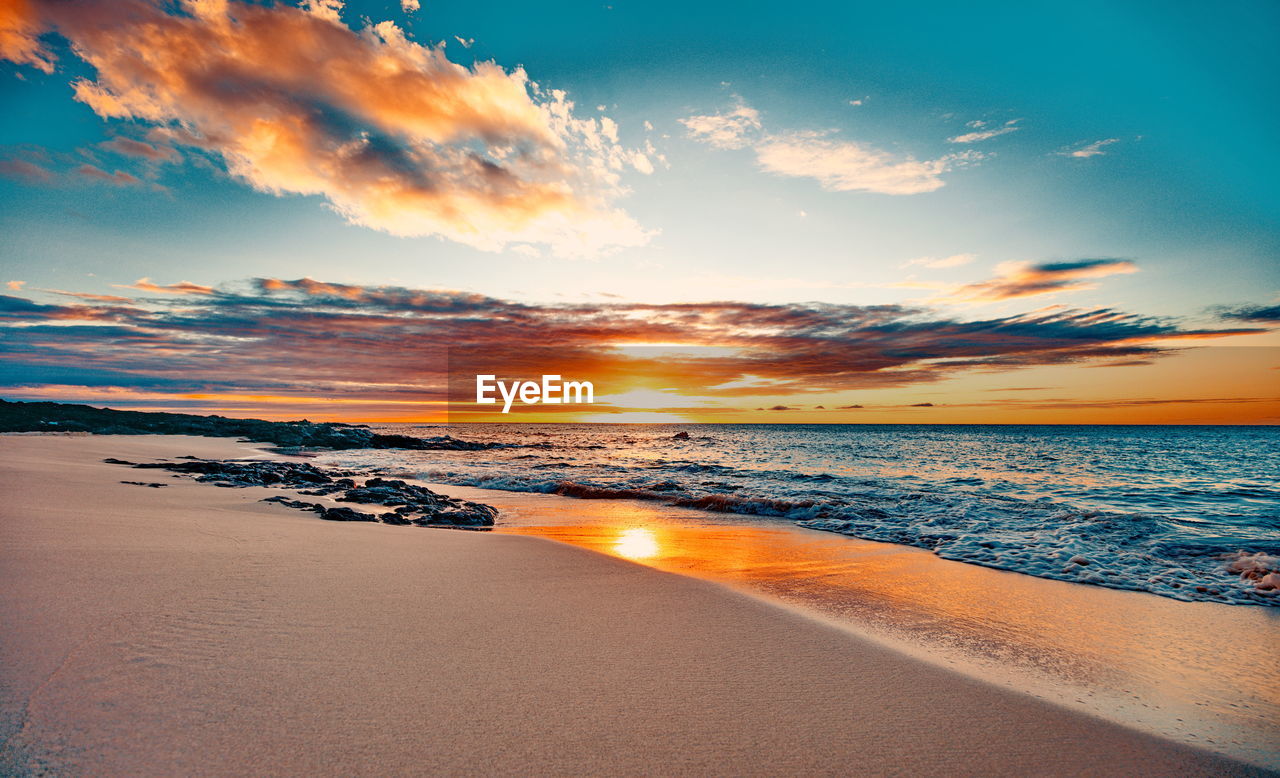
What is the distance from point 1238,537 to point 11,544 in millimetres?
19300

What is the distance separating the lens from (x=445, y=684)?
126 inches

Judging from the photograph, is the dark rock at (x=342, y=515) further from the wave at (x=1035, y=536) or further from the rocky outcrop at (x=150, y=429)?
the rocky outcrop at (x=150, y=429)

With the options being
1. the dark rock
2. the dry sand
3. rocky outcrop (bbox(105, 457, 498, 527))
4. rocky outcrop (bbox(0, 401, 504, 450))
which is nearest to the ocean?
rocky outcrop (bbox(105, 457, 498, 527))

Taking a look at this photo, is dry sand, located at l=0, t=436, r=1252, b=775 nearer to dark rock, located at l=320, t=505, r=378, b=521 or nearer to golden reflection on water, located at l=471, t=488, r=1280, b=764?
golden reflection on water, located at l=471, t=488, r=1280, b=764


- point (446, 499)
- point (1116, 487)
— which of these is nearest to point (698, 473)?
point (446, 499)

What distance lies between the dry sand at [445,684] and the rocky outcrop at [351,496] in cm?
494

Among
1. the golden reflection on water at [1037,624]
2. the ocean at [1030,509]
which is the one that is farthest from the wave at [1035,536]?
the golden reflection on water at [1037,624]

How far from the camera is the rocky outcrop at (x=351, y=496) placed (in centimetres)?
1053

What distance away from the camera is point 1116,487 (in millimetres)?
21828

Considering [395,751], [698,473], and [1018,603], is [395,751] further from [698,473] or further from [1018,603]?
[698,473]

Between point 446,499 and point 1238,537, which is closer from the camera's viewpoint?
point 1238,537

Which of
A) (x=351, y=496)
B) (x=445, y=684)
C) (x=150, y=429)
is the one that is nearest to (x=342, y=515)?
(x=351, y=496)

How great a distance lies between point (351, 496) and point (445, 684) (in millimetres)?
11682

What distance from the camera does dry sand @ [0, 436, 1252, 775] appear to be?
2.48m
